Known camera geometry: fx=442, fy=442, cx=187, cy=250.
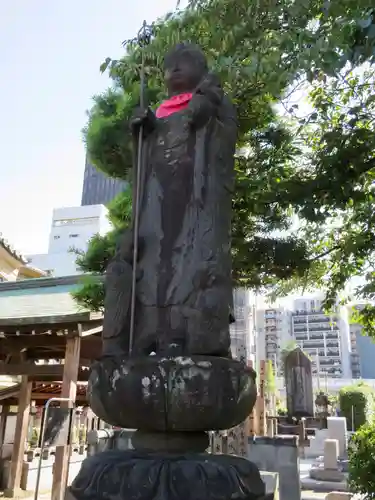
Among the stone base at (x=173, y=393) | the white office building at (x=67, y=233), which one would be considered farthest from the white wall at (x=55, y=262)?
the stone base at (x=173, y=393)

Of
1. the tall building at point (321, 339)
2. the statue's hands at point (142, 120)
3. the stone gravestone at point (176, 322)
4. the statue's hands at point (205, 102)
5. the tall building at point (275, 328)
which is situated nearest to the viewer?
the stone gravestone at point (176, 322)

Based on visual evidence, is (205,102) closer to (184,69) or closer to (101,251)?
(184,69)

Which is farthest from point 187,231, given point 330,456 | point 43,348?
point 330,456

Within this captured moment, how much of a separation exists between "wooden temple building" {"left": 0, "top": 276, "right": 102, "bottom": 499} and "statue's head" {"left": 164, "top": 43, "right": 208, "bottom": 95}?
4924 millimetres

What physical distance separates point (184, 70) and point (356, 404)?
72.4ft

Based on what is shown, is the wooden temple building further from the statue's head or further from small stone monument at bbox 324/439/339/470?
small stone monument at bbox 324/439/339/470

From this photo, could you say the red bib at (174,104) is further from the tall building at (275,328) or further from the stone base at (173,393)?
the tall building at (275,328)

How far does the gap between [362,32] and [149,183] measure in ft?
6.00

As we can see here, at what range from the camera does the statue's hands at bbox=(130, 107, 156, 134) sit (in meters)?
3.14

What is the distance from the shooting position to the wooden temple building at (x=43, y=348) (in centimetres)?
766

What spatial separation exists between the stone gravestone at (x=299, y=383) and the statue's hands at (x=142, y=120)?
13.9 metres

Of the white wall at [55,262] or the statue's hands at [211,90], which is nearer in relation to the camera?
the statue's hands at [211,90]

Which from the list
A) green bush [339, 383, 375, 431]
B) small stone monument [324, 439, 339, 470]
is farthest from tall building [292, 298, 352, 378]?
small stone monument [324, 439, 339, 470]

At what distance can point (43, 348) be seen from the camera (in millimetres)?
10078
